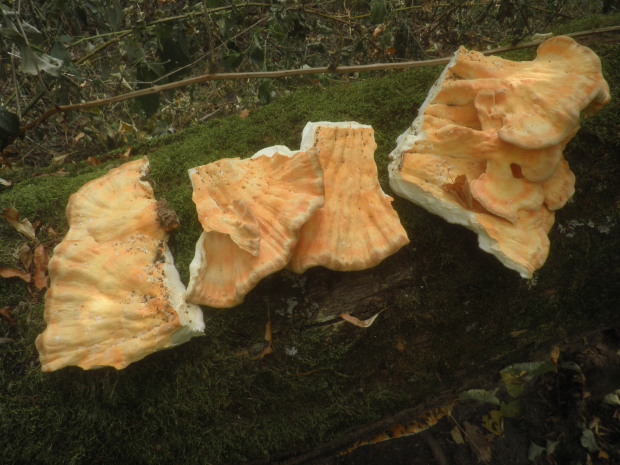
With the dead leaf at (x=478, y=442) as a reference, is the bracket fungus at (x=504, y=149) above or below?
above

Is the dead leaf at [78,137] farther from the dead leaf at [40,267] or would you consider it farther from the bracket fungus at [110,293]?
the bracket fungus at [110,293]

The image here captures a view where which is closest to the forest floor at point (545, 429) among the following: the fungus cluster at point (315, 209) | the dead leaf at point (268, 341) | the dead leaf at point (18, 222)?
the dead leaf at point (268, 341)

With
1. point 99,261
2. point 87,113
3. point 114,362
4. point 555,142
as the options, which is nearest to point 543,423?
point 555,142

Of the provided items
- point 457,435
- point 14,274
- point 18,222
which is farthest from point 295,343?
point 457,435

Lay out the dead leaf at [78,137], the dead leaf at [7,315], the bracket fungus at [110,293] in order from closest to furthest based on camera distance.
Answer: the bracket fungus at [110,293] → the dead leaf at [7,315] → the dead leaf at [78,137]

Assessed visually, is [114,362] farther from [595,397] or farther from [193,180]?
[595,397]

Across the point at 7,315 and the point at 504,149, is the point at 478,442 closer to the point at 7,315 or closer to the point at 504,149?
the point at 504,149
